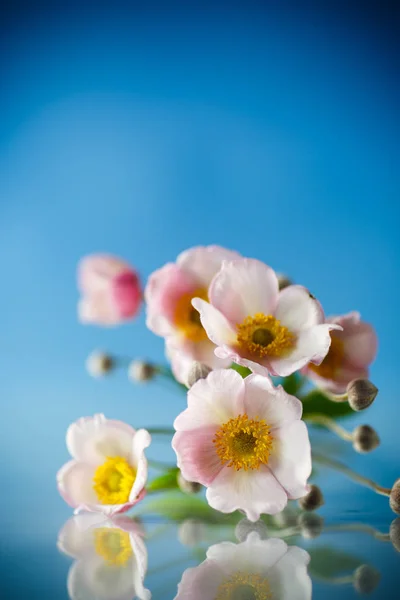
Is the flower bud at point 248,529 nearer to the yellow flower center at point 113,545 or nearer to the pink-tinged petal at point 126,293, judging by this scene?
the yellow flower center at point 113,545

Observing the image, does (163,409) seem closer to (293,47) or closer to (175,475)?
(175,475)

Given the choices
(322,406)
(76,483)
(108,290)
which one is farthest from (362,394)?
(108,290)

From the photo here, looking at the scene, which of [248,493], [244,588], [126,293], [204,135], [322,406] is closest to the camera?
[244,588]

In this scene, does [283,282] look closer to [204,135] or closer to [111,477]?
[111,477]

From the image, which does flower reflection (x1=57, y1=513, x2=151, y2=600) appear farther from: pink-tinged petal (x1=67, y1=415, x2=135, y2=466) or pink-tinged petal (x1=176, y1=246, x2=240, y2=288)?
pink-tinged petal (x1=176, y1=246, x2=240, y2=288)

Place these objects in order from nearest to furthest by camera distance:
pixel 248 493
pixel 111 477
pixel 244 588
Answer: pixel 244 588
pixel 248 493
pixel 111 477

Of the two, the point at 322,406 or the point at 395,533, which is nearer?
the point at 395,533
